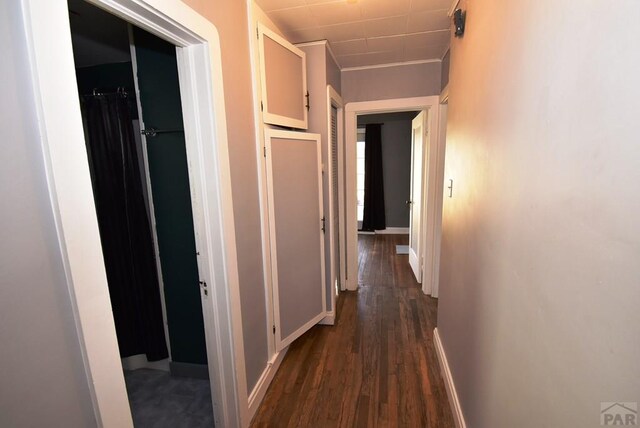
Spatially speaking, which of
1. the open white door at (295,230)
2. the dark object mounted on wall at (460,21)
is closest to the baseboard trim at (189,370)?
the open white door at (295,230)

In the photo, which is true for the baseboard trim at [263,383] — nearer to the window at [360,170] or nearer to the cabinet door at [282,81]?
the cabinet door at [282,81]

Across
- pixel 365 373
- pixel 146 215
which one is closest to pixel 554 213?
pixel 365 373

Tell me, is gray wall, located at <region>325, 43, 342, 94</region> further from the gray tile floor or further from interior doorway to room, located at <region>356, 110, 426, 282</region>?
interior doorway to room, located at <region>356, 110, 426, 282</region>

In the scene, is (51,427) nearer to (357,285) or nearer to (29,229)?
(29,229)

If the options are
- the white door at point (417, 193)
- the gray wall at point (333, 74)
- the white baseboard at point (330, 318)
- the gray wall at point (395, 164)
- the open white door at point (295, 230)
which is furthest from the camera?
the gray wall at point (395, 164)

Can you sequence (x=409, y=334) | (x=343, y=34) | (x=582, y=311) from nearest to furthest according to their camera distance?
(x=582, y=311) < (x=343, y=34) < (x=409, y=334)

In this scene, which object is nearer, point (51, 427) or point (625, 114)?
Answer: point (625, 114)

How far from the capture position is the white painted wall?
54 cm

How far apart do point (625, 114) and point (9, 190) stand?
1253 millimetres

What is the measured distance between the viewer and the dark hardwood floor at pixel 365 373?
1.82 metres

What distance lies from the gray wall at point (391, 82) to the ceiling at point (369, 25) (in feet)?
0.56

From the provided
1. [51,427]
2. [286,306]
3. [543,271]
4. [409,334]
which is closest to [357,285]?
[409,334]

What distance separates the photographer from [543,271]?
0.82 metres

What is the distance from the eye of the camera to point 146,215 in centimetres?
212
